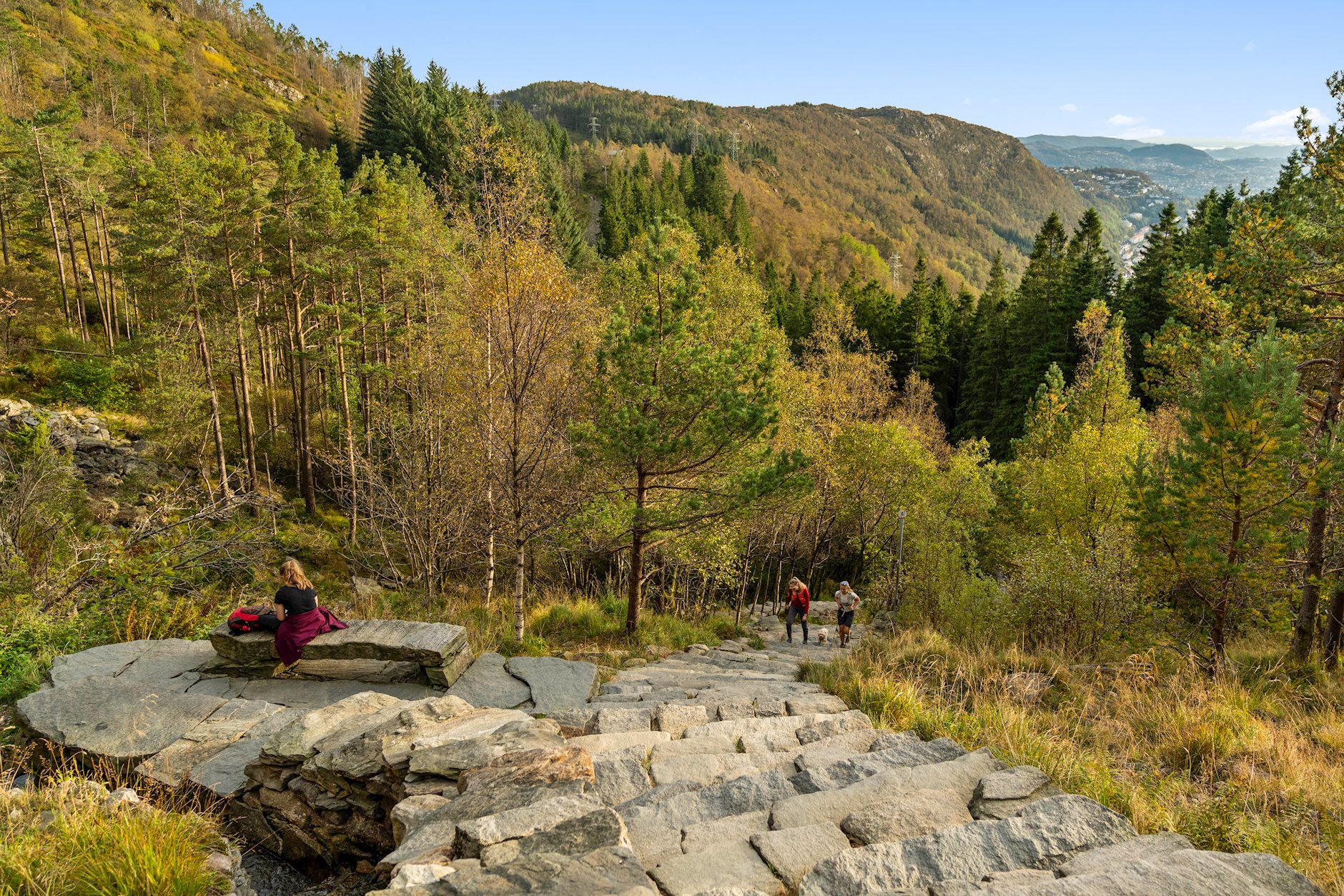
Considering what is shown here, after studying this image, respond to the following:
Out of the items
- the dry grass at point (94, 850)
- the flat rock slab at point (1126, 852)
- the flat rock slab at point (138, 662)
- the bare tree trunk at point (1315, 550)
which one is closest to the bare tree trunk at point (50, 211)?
the flat rock slab at point (138, 662)

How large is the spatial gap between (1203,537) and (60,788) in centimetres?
1382

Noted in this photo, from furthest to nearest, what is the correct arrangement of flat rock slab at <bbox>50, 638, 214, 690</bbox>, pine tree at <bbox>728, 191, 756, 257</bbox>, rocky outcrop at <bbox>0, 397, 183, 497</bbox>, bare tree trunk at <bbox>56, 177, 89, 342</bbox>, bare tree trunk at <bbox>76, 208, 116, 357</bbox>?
pine tree at <bbox>728, 191, 756, 257</bbox>, bare tree trunk at <bbox>56, 177, 89, 342</bbox>, bare tree trunk at <bbox>76, 208, 116, 357</bbox>, rocky outcrop at <bbox>0, 397, 183, 497</bbox>, flat rock slab at <bbox>50, 638, 214, 690</bbox>

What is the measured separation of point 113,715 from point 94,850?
350 cm

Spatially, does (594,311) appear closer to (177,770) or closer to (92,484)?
(177,770)

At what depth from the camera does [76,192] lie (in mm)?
30734

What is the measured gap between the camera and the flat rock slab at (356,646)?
7.60 m

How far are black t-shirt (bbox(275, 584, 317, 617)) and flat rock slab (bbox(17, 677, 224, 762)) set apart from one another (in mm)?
1151

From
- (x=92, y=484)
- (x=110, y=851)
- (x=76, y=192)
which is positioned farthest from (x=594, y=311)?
(x=76, y=192)

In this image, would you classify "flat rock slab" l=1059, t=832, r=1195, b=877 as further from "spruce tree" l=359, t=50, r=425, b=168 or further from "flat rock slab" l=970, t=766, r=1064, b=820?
"spruce tree" l=359, t=50, r=425, b=168

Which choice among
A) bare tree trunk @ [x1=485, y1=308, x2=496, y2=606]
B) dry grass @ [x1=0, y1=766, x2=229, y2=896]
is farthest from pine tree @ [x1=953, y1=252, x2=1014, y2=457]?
dry grass @ [x1=0, y1=766, x2=229, y2=896]

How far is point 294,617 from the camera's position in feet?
25.2

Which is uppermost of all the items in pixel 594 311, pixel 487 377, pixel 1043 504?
pixel 594 311

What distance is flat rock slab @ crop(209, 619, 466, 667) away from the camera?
7.60 m

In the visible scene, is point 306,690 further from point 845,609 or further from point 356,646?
point 845,609
